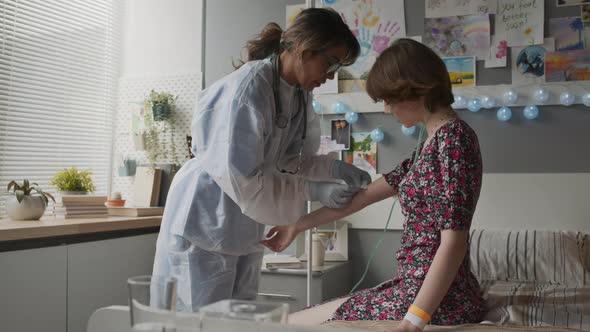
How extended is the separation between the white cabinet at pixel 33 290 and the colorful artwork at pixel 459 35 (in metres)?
2.04

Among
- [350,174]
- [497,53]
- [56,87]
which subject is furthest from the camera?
[56,87]

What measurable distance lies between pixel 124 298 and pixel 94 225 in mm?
445

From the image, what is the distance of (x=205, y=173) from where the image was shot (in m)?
1.59

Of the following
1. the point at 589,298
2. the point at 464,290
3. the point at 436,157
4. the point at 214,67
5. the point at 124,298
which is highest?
the point at 214,67

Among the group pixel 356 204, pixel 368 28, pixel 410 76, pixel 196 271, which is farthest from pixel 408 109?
pixel 368 28

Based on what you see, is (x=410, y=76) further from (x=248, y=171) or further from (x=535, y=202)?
(x=535, y=202)

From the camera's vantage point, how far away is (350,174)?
5.85 ft

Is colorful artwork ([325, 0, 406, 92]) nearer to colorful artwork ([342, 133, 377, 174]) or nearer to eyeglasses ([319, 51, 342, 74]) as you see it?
colorful artwork ([342, 133, 377, 174])

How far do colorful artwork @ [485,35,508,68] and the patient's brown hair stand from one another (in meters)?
1.45

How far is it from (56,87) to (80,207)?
84 cm

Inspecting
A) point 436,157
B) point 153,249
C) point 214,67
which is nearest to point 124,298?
point 153,249

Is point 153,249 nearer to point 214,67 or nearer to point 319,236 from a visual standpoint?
point 319,236

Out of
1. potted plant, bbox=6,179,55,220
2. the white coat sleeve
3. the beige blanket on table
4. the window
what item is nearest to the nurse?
the white coat sleeve

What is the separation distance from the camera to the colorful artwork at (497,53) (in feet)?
9.10
